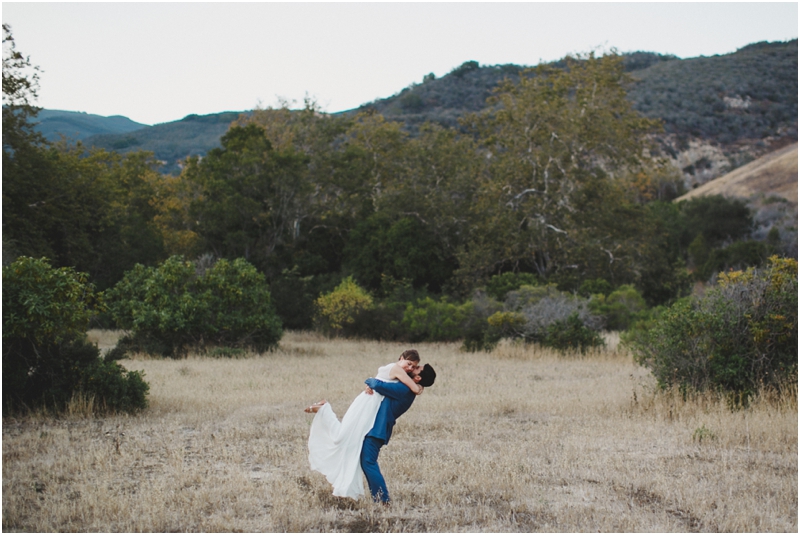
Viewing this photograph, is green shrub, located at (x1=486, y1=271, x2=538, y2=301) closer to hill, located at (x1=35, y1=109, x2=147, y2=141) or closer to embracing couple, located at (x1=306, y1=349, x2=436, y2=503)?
embracing couple, located at (x1=306, y1=349, x2=436, y2=503)

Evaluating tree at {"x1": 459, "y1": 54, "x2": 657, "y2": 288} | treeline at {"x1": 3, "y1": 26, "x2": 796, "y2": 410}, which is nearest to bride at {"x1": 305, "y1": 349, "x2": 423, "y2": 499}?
treeline at {"x1": 3, "y1": 26, "x2": 796, "y2": 410}

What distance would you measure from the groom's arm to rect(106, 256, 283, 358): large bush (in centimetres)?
1328

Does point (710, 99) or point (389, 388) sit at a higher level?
point (710, 99)

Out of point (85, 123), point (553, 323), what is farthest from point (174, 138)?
point (553, 323)

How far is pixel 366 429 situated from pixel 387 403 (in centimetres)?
29

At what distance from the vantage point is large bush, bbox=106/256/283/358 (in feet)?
62.2

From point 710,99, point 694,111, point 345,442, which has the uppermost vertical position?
point 710,99

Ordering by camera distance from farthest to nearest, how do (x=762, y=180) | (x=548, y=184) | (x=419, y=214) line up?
(x=762, y=180) → (x=419, y=214) → (x=548, y=184)

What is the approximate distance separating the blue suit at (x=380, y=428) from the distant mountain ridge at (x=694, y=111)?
66726 millimetres

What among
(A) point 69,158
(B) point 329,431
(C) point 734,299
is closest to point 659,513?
(B) point 329,431

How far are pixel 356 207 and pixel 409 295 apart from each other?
306 inches

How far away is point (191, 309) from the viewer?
1892 cm

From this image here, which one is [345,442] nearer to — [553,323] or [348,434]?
[348,434]

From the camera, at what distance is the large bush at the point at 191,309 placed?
19.0 m
